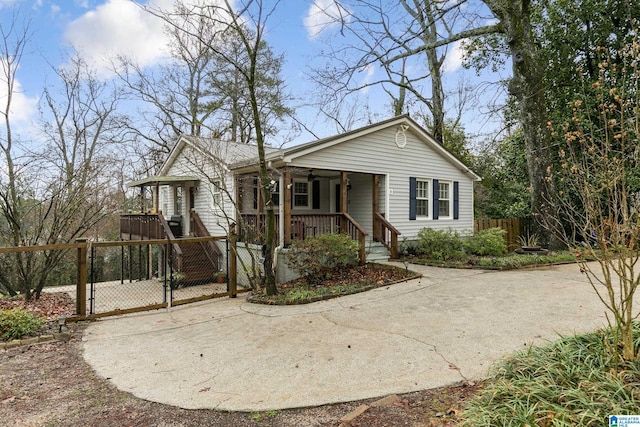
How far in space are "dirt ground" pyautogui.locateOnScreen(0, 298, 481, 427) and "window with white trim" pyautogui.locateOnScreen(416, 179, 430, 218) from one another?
9971 millimetres

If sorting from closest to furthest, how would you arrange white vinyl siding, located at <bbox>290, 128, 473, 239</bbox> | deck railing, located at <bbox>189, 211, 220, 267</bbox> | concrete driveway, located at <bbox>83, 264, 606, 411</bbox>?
1. concrete driveway, located at <bbox>83, 264, 606, 411</bbox>
2. white vinyl siding, located at <bbox>290, 128, 473, 239</bbox>
3. deck railing, located at <bbox>189, 211, 220, 267</bbox>

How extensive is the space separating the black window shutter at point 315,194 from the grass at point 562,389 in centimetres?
1066

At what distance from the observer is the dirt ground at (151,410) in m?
2.78

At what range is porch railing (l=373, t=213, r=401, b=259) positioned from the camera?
1109 centimetres

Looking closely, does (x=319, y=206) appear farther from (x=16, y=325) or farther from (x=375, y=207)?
(x=16, y=325)

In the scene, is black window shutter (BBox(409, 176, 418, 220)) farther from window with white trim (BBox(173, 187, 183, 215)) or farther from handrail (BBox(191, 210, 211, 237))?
window with white trim (BBox(173, 187, 183, 215))

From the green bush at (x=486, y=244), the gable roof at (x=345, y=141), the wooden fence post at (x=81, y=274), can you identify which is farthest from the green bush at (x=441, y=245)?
the wooden fence post at (x=81, y=274)

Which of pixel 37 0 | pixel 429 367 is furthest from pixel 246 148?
pixel 429 367

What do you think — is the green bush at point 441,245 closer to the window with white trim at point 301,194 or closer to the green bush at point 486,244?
the green bush at point 486,244

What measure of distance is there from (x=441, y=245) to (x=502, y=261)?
185 centimetres

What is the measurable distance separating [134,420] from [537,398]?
3104mm

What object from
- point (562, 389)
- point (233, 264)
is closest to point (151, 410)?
point (562, 389)

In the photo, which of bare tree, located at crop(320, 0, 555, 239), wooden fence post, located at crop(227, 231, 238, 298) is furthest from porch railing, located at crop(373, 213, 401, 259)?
wooden fence post, located at crop(227, 231, 238, 298)

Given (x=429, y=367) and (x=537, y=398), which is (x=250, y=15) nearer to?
(x=429, y=367)
